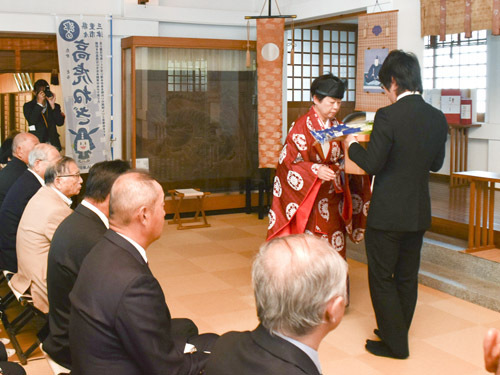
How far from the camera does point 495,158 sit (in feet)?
25.2

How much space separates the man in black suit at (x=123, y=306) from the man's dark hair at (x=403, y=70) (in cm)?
174

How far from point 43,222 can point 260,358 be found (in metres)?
1.96

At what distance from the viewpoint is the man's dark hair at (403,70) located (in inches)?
127

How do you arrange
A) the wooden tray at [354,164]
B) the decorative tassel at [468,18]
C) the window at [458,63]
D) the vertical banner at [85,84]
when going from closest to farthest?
1. the wooden tray at [354,164]
2. the decorative tassel at [468,18]
3. the vertical banner at [85,84]
4. the window at [458,63]

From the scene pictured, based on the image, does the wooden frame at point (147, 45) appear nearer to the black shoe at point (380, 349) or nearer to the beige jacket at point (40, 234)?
the beige jacket at point (40, 234)

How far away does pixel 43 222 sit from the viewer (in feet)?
9.98

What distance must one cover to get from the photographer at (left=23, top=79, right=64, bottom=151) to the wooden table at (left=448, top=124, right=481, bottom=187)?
467 centimetres

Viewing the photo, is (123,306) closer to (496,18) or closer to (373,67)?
(496,18)

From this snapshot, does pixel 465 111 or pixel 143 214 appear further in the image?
pixel 465 111

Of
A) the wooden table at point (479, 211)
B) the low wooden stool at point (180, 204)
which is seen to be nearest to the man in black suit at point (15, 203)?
the wooden table at point (479, 211)

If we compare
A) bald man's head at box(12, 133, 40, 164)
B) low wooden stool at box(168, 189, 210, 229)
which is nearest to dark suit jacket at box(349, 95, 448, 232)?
bald man's head at box(12, 133, 40, 164)

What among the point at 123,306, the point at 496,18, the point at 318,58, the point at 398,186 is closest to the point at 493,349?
the point at 123,306

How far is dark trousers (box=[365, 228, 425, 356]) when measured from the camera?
133 inches

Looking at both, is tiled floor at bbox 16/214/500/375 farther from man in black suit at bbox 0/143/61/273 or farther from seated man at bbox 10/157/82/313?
man in black suit at bbox 0/143/61/273
